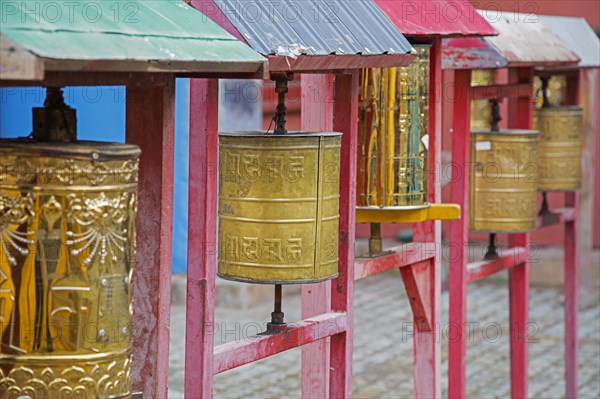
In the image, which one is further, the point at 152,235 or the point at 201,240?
the point at 201,240

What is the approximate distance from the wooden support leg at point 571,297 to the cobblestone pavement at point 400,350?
44 centimetres

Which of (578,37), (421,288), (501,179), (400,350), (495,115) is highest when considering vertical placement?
(578,37)

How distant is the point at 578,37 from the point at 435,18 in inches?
88.3

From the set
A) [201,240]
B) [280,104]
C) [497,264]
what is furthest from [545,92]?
[201,240]

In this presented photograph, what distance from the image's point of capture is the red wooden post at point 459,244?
187 inches

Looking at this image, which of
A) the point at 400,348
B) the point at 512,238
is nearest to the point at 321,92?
the point at 512,238

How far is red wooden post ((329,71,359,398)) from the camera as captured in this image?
3.57 meters

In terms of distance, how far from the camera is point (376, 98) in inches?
151

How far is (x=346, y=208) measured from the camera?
3576 mm

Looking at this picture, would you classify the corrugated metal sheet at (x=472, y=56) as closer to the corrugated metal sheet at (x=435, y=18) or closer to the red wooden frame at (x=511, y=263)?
the red wooden frame at (x=511, y=263)

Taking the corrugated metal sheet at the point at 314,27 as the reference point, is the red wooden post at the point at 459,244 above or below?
below

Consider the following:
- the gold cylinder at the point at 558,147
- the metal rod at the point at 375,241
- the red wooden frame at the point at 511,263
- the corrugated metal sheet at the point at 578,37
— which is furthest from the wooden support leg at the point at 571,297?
the metal rod at the point at 375,241

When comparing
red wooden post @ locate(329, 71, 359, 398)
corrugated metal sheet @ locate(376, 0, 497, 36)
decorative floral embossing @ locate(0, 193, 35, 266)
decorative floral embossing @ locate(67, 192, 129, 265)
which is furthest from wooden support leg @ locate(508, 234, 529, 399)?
decorative floral embossing @ locate(0, 193, 35, 266)

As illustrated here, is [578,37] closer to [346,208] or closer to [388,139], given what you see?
[388,139]
